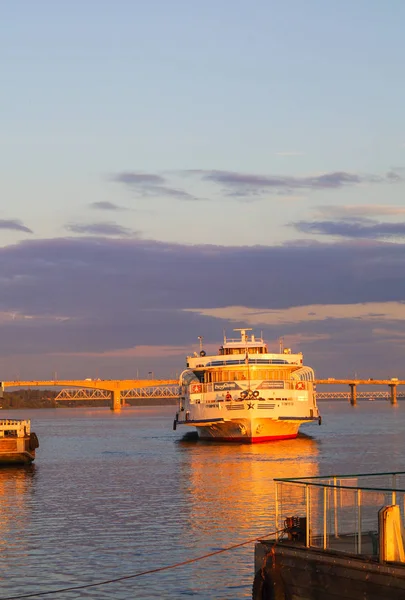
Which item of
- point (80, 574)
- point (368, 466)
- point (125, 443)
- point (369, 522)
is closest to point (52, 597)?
point (80, 574)

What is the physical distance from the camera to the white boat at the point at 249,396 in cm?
10425

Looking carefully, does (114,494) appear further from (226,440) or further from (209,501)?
(226,440)

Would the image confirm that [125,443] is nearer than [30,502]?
No

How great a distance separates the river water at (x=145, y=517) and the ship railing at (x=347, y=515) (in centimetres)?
547

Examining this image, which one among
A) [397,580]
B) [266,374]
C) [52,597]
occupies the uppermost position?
[266,374]

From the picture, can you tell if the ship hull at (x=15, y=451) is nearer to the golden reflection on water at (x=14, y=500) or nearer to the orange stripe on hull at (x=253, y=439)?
the golden reflection on water at (x=14, y=500)

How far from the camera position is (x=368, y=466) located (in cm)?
7875

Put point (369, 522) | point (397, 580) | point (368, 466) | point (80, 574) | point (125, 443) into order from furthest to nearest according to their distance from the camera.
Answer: point (125, 443) → point (368, 466) → point (80, 574) → point (369, 522) → point (397, 580)

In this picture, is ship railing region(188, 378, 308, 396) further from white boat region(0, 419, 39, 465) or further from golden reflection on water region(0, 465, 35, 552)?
white boat region(0, 419, 39, 465)

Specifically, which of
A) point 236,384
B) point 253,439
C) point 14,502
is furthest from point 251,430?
point 14,502

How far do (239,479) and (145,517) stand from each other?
1918 centimetres

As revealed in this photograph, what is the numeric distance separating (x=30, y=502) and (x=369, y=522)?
3424cm

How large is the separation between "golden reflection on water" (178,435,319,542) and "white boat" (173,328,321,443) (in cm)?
187

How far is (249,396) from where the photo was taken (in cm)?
10381
